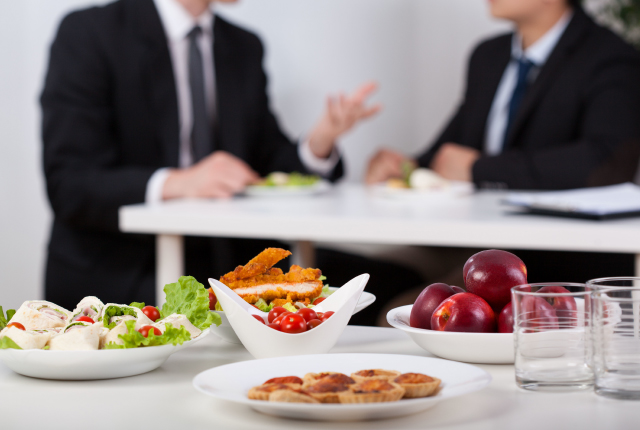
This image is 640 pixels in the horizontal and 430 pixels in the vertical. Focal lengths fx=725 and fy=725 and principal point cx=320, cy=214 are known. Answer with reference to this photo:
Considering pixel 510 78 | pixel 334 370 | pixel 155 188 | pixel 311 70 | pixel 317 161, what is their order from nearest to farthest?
pixel 334 370
pixel 155 188
pixel 317 161
pixel 510 78
pixel 311 70

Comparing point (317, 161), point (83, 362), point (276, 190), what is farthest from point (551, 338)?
point (317, 161)

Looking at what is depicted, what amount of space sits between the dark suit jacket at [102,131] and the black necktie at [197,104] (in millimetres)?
91

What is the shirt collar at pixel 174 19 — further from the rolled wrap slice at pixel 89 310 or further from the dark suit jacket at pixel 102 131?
the rolled wrap slice at pixel 89 310

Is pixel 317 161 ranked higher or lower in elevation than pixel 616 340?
higher

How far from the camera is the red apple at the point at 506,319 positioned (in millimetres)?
629

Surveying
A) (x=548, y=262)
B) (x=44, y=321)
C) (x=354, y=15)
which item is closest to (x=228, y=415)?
(x=44, y=321)

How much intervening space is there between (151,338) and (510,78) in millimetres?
2487

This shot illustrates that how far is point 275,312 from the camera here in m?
0.65

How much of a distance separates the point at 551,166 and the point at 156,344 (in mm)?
1931

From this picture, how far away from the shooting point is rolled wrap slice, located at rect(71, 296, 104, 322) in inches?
26.7

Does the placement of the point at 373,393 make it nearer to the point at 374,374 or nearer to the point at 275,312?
the point at 374,374

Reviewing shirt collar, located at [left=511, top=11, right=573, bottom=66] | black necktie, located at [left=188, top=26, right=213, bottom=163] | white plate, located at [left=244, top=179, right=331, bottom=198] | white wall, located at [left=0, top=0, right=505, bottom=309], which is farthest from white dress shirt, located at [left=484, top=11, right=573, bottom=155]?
black necktie, located at [left=188, top=26, right=213, bottom=163]

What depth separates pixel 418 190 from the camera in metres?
2.02

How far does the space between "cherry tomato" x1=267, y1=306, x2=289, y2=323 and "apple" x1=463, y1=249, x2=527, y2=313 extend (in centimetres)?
17
